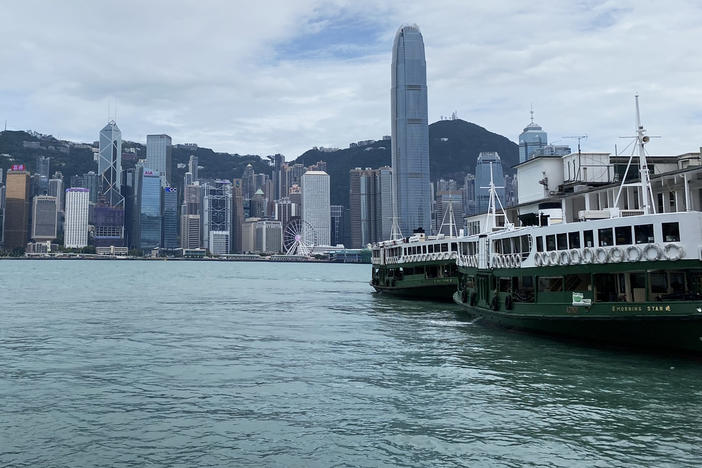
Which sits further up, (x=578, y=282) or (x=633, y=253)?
(x=633, y=253)

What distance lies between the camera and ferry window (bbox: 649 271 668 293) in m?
23.3

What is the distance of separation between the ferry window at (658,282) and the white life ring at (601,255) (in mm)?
1968

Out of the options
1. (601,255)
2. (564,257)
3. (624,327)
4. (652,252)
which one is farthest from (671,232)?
(564,257)

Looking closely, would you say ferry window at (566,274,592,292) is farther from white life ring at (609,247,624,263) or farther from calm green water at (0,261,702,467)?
calm green water at (0,261,702,467)

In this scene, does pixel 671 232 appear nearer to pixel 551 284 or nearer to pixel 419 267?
pixel 551 284

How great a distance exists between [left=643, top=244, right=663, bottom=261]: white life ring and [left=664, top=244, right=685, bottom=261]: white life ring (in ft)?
0.78

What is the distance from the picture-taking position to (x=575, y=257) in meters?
24.9

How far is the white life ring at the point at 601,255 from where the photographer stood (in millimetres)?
23389

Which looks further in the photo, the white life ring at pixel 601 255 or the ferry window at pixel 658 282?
the white life ring at pixel 601 255

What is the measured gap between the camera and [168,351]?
2592 centimetres

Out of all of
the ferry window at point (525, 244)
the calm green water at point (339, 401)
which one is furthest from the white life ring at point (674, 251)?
the ferry window at point (525, 244)

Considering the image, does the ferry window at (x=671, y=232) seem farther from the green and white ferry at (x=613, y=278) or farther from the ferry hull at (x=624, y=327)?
the ferry hull at (x=624, y=327)

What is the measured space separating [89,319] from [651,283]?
33424 millimetres

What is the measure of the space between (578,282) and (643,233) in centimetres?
425
